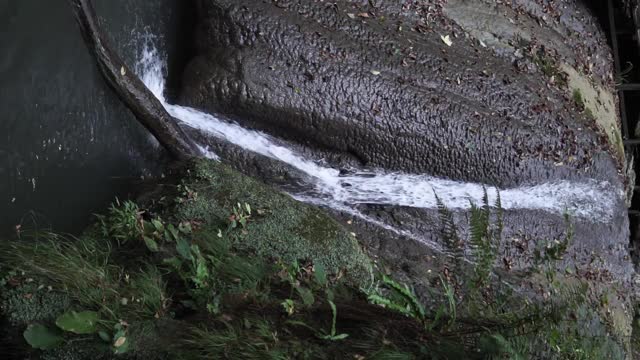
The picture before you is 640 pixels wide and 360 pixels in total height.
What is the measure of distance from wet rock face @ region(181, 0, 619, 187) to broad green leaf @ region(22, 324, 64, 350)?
2366 mm

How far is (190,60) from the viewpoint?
207 inches

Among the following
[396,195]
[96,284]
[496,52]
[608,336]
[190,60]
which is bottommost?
[96,284]

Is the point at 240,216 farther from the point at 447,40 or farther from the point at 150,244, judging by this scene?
the point at 447,40

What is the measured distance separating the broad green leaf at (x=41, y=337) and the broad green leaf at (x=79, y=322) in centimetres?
9

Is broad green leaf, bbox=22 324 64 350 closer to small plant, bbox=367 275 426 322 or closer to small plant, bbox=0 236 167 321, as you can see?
small plant, bbox=0 236 167 321

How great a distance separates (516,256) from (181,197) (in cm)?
331

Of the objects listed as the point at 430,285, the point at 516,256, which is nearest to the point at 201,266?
the point at 430,285

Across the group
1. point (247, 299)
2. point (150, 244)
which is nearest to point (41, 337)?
point (150, 244)

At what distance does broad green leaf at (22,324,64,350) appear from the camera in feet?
10.2

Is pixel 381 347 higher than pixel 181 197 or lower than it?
lower

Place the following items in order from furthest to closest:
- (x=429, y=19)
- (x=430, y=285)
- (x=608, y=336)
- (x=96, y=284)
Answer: (x=429, y=19) < (x=430, y=285) < (x=608, y=336) < (x=96, y=284)

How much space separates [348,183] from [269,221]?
57.7 inches

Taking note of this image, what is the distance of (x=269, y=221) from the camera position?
13.3ft

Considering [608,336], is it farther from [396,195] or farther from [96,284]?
[96,284]
